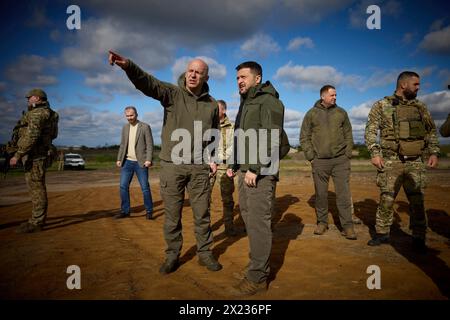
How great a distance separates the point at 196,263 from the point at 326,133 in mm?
3296

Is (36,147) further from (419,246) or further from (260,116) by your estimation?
(419,246)

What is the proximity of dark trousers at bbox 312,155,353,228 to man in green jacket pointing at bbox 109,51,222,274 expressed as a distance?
2.63m

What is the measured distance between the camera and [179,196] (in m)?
3.49

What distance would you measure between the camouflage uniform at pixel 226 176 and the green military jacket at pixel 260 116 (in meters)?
2.29

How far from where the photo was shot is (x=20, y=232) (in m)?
5.18

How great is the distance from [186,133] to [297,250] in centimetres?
252

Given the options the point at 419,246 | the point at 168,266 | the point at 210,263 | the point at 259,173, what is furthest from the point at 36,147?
the point at 419,246

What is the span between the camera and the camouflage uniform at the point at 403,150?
4.24 meters

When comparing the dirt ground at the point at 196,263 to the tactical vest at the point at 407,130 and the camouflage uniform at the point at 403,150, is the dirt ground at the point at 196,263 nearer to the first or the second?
the camouflage uniform at the point at 403,150

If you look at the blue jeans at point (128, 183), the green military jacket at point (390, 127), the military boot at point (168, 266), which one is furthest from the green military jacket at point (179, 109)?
the blue jeans at point (128, 183)

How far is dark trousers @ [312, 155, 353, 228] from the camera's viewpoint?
197 inches

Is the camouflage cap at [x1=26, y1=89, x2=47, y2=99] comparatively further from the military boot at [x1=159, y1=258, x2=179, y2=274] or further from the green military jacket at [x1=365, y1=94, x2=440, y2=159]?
the green military jacket at [x1=365, y1=94, x2=440, y2=159]
